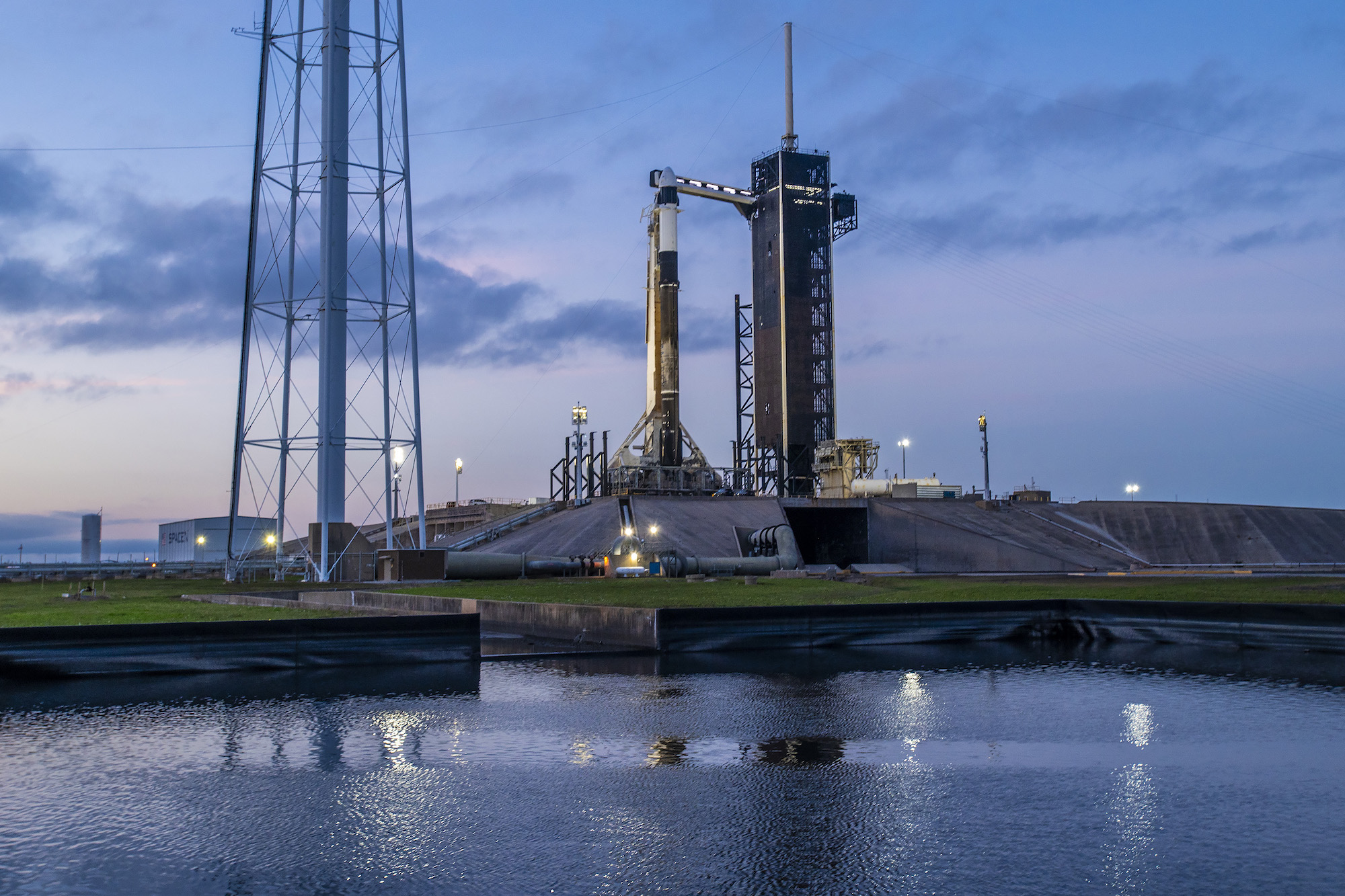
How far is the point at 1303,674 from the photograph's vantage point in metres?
20.7

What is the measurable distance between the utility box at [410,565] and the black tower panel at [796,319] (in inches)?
1932

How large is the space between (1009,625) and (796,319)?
67.8 metres

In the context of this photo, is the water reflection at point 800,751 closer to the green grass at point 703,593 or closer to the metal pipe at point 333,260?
the green grass at point 703,593

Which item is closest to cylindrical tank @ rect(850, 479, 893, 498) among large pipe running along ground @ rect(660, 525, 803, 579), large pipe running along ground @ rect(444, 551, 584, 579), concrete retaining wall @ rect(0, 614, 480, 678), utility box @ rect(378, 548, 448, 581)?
large pipe running along ground @ rect(660, 525, 803, 579)

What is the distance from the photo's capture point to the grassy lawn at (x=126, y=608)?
23359 millimetres

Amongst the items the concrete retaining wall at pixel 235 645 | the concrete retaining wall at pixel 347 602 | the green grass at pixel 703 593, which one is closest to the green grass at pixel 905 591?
the green grass at pixel 703 593

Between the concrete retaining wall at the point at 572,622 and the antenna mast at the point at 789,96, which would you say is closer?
the concrete retaining wall at the point at 572,622

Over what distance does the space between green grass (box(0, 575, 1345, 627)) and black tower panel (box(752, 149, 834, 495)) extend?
4765cm

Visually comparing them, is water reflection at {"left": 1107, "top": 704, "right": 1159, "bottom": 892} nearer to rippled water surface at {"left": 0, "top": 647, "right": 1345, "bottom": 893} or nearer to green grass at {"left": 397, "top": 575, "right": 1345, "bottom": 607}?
rippled water surface at {"left": 0, "top": 647, "right": 1345, "bottom": 893}

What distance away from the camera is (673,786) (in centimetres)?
1209

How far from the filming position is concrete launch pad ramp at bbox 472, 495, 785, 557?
5906 cm

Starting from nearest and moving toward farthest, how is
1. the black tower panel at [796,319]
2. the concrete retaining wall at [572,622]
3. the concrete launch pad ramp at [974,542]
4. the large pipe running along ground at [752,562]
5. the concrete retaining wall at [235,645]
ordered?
the concrete retaining wall at [235,645] < the concrete retaining wall at [572,622] < the large pipe running along ground at [752,562] < the concrete launch pad ramp at [974,542] < the black tower panel at [796,319]

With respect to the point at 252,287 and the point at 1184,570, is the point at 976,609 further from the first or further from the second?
the point at 252,287

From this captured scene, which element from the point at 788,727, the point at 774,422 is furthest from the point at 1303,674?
the point at 774,422
